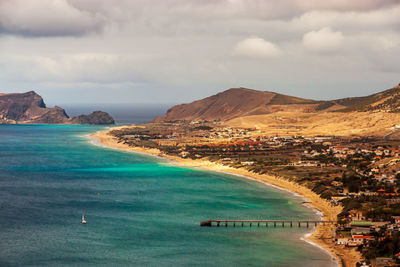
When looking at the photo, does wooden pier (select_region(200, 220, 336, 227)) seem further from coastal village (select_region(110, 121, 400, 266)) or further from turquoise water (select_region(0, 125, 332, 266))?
coastal village (select_region(110, 121, 400, 266))

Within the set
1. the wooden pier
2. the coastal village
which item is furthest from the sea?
the coastal village

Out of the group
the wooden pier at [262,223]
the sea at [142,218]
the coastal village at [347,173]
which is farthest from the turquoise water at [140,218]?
the coastal village at [347,173]

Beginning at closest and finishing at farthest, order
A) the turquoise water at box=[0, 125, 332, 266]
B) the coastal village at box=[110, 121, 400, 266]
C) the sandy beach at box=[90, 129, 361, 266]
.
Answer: the turquoise water at box=[0, 125, 332, 266] < the sandy beach at box=[90, 129, 361, 266] < the coastal village at box=[110, 121, 400, 266]

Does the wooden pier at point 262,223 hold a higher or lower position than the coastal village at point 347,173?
lower

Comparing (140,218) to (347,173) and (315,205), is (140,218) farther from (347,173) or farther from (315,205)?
(347,173)

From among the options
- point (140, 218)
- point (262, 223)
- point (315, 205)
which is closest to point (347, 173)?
point (315, 205)

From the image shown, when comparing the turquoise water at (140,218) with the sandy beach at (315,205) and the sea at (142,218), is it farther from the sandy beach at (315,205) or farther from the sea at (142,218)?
the sandy beach at (315,205)
